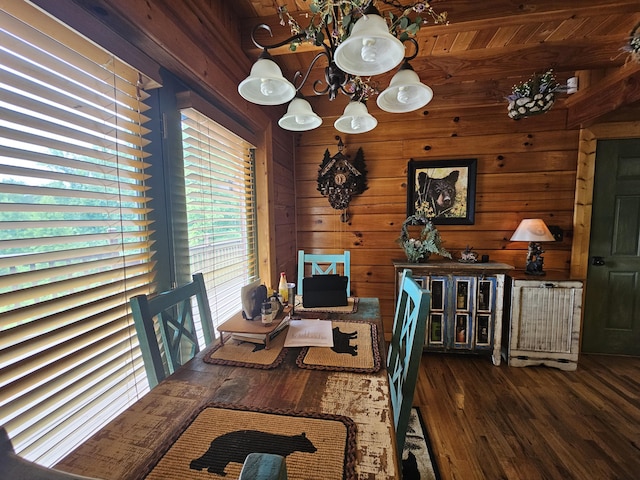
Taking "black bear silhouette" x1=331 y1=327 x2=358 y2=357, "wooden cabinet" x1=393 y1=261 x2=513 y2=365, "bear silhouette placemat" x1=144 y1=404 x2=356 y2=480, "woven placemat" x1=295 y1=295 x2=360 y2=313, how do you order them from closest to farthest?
"bear silhouette placemat" x1=144 y1=404 x2=356 y2=480
"black bear silhouette" x1=331 y1=327 x2=358 y2=357
"woven placemat" x1=295 y1=295 x2=360 y2=313
"wooden cabinet" x1=393 y1=261 x2=513 y2=365

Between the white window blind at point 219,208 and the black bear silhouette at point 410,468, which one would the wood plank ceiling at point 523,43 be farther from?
the black bear silhouette at point 410,468

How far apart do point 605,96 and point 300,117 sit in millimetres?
2691

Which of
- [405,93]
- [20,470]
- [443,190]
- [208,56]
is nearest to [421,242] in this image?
[443,190]

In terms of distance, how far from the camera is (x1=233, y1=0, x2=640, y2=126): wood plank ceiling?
5.04 feet

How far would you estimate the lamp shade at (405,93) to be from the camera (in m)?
1.07

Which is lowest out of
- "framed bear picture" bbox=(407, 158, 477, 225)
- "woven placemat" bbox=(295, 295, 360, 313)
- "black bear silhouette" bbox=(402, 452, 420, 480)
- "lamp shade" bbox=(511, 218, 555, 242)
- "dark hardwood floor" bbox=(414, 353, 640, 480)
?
"dark hardwood floor" bbox=(414, 353, 640, 480)

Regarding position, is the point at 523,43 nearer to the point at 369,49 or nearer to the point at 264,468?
the point at 369,49

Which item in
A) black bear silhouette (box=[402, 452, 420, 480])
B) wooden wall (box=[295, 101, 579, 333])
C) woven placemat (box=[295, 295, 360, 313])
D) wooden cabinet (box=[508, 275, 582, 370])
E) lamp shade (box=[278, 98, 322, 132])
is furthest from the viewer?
wooden wall (box=[295, 101, 579, 333])

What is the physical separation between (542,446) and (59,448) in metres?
2.42

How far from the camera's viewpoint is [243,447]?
66cm

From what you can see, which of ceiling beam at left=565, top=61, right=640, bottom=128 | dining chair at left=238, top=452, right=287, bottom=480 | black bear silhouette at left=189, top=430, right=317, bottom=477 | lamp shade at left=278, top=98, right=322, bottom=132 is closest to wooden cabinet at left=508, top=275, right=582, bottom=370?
ceiling beam at left=565, top=61, right=640, bottom=128

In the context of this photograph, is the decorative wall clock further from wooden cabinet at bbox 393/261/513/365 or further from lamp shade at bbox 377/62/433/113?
lamp shade at bbox 377/62/433/113

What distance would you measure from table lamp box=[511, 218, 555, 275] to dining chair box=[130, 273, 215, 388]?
274 centimetres

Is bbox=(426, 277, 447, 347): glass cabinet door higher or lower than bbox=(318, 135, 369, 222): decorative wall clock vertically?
lower
